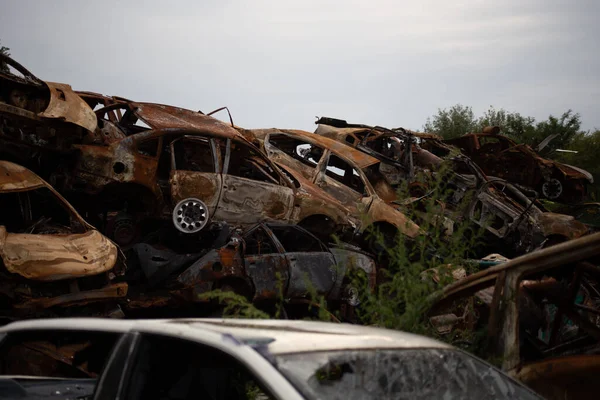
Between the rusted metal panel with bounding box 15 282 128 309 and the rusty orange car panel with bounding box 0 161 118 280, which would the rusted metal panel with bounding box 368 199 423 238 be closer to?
the rusty orange car panel with bounding box 0 161 118 280

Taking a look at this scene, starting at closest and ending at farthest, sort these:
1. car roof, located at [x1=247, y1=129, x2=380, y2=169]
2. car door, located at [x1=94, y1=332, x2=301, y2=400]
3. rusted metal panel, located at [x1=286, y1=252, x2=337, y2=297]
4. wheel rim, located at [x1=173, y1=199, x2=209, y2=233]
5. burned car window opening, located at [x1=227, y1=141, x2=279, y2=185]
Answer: car door, located at [x1=94, y1=332, x2=301, y2=400]
rusted metal panel, located at [x1=286, y1=252, x2=337, y2=297]
wheel rim, located at [x1=173, y1=199, x2=209, y2=233]
burned car window opening, located at [x1=227, y1=141, x2=279, y2=185]
car roof, located at [x1=247, y1=129, x2=380, y2=169]

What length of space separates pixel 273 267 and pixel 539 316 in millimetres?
3869

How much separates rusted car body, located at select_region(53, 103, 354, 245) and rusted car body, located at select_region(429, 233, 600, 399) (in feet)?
16.1

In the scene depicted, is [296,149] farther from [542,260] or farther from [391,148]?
[542,260]

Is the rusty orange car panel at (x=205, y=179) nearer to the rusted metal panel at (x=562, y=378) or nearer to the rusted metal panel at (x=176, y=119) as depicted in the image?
the rusted metal panel at (x=176, y=119)

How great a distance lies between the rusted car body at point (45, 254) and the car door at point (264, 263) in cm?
151

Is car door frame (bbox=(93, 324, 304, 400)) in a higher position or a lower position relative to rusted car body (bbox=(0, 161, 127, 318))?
higher

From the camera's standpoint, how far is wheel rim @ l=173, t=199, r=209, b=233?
27.0 ft

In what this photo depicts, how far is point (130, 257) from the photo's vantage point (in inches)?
297

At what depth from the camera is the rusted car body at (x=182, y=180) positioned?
27.6 feet

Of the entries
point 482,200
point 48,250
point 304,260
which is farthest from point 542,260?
point 482,200

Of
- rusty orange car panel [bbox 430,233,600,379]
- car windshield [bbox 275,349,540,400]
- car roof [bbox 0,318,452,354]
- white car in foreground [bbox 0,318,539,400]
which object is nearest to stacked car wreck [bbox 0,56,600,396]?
rusty orange car panel [bbox 430,233,600,379]

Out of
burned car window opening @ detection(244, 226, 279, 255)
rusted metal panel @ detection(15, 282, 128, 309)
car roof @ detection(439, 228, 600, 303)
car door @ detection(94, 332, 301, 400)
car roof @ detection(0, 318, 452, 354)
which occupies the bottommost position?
rusted metal panel @ detection(15, 282, 128, 309)

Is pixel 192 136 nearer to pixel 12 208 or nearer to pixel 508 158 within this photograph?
pixel 12 208
